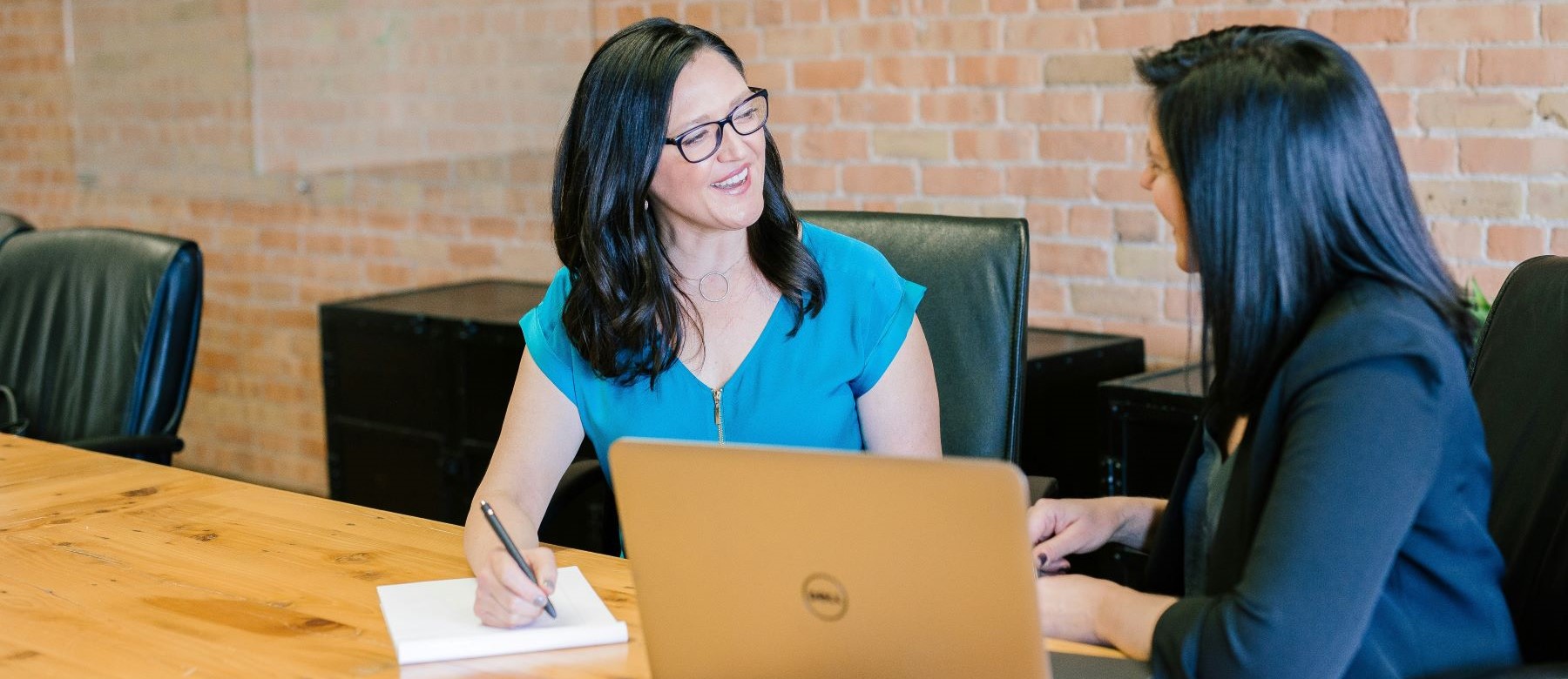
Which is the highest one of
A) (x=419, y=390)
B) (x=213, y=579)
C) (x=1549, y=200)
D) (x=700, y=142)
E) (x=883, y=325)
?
(x=700, y=142)

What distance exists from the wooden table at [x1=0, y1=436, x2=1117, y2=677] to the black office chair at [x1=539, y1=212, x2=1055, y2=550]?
309 mm

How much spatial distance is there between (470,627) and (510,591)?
0.05m

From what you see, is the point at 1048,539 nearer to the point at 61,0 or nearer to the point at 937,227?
the point at 937,227

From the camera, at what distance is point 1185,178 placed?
1145mm

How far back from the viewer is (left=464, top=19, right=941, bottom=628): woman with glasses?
1.80m

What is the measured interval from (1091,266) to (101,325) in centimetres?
177

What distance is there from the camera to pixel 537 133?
3674mm

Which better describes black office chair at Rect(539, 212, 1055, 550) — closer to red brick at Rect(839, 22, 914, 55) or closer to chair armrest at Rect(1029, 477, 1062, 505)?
chair armrest at Rect(1029, 477, 1062, 505)

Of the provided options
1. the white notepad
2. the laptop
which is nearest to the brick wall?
the white notepad

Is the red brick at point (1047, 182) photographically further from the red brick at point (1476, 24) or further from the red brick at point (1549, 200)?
the red brick at point (1549, 200)

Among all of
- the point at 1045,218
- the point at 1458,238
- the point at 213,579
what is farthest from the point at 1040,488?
the point at 1045,218

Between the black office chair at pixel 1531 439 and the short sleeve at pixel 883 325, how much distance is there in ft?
2.09

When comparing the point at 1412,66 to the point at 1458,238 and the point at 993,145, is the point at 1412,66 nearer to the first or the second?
the point at 1458,238

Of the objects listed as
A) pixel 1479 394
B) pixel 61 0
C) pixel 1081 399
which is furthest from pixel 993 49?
pixel 61 0
